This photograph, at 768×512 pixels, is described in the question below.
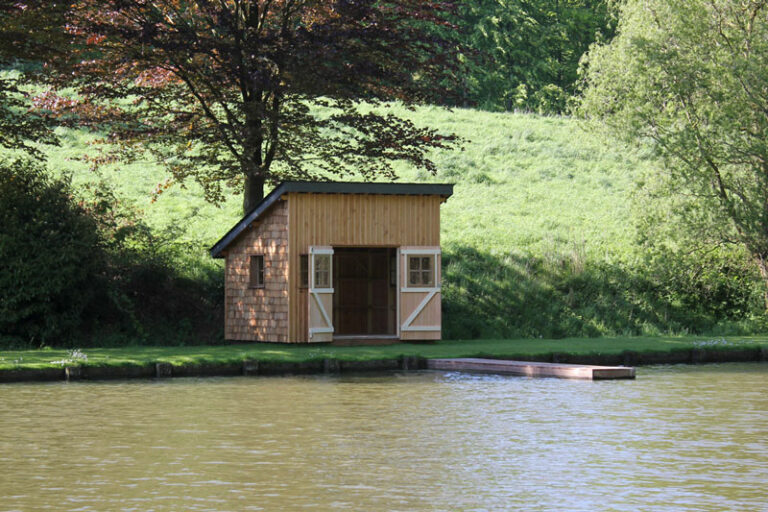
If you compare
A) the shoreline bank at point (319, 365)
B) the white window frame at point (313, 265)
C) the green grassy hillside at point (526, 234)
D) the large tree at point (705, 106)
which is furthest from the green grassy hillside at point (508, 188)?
the shoreline bank at point (319, 365)

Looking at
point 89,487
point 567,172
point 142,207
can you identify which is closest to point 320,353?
point 89,487

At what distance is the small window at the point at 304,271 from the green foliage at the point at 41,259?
4.49 metres

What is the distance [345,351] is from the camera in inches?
870

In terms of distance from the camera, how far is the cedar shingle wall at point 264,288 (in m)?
24.6

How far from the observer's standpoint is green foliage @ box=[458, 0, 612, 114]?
2496 inches

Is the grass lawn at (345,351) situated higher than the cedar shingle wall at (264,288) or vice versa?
the cedar shingle wall at (264,288)

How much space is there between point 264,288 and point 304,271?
3.74 ft

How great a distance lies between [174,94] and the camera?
27.7 metres

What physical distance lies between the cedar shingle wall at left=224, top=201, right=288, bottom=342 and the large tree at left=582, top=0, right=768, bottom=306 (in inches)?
380

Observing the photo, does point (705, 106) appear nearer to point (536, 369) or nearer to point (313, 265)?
point (313, 265)

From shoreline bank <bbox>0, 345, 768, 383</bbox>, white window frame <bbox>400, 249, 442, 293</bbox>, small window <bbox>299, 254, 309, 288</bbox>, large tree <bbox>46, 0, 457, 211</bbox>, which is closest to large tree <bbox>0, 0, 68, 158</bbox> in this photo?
large tree <bbox>46, 0, 457, 211</bbox>

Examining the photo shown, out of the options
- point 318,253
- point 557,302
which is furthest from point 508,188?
point 318,253

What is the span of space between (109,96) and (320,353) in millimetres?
9326

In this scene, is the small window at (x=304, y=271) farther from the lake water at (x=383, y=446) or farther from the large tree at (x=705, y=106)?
the large tree at (x=705, y=106)
